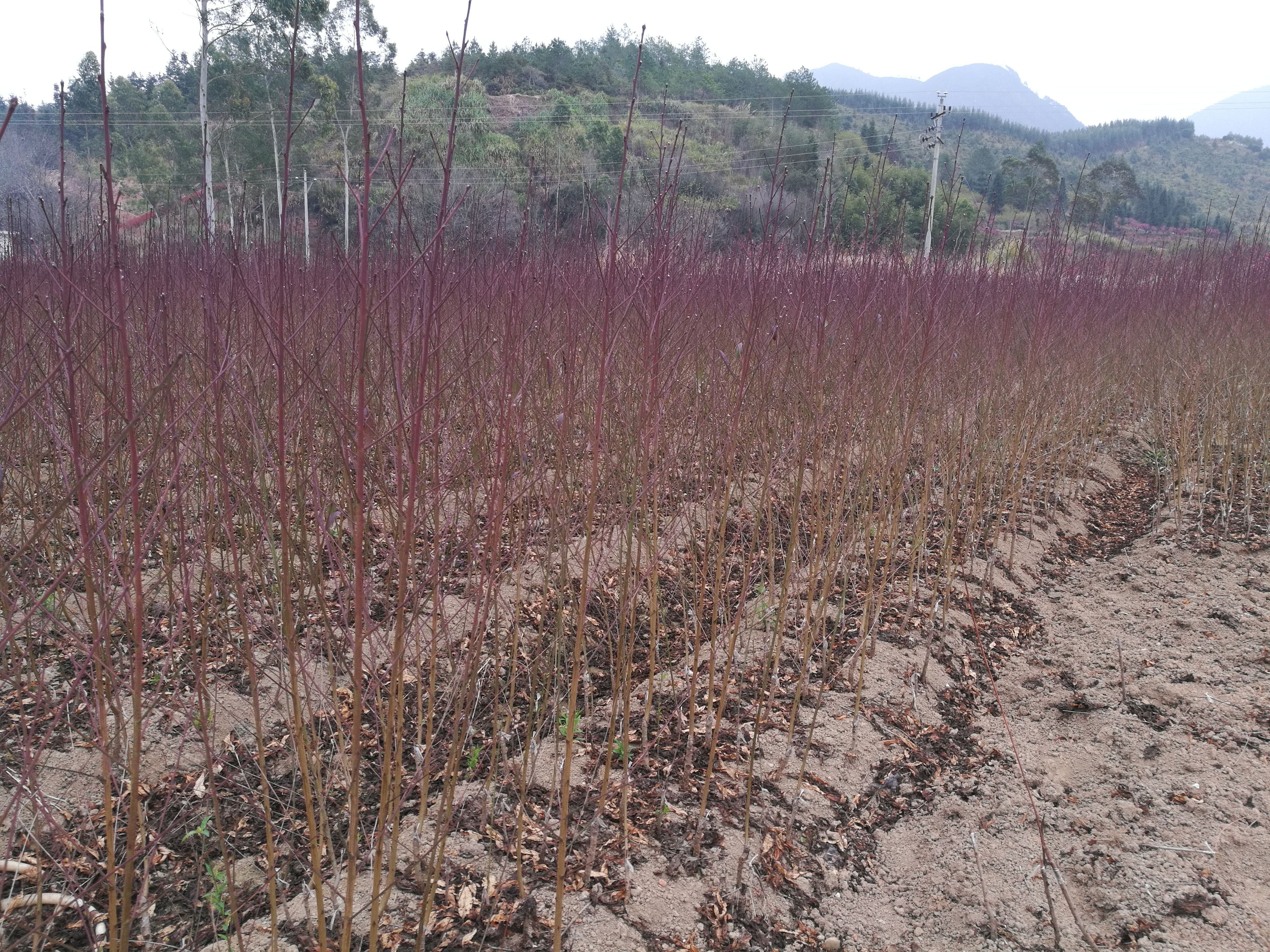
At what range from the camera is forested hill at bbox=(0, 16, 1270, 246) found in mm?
14125

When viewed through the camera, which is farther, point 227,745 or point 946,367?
point 946,367

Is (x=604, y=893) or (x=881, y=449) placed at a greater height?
(x=881, y=449)

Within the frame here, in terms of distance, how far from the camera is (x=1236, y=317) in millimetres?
6672

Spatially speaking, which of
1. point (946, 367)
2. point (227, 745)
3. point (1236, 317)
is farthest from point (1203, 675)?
point (1236, 317)

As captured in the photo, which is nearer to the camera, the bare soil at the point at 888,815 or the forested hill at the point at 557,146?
the bare soil at the point at 888,815

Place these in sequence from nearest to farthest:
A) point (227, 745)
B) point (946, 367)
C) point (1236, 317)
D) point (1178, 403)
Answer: point (227, 745), point (946, 367), point (1178, 403), point (1236, 317)

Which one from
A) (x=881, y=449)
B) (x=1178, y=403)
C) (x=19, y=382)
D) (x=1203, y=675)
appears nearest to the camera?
(x=19, y=382)

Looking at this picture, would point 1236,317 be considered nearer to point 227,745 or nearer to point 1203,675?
point 1203,675

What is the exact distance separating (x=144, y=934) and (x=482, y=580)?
1.12 m

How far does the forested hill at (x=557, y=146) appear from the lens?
46.3 feet

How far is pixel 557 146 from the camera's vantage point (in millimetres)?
17734

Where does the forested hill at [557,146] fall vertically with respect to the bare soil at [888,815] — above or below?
above

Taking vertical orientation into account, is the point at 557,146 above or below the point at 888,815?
above

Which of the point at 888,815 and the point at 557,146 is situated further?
the point at 557,146
